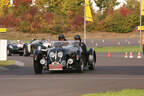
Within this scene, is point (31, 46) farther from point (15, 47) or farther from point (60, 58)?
point (60, 58)

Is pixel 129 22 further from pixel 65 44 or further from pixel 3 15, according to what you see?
pixel 65 44

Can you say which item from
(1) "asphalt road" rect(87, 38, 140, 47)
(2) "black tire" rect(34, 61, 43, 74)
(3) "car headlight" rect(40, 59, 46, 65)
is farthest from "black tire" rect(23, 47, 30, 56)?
(1) "asphalt road" rect(87, 38, 140, 47)

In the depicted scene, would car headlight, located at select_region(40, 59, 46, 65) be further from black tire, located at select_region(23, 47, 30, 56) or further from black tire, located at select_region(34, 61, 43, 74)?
black tire, located at select_region(23, 47, 30, 56)

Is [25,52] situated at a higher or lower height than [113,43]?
lower

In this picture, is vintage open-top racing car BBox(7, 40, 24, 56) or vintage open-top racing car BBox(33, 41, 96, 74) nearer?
vintage open-top racing car BBox(33, 41, 96, 74)

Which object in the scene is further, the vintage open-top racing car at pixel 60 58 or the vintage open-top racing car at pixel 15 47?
the vintage open-top racing car at pixel 15 47

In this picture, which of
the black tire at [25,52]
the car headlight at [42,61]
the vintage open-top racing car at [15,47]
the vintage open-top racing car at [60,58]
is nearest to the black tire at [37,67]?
the vintage open-top racing car at [60,58]

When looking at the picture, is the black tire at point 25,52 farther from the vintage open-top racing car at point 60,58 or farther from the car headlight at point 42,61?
the car headlight at point 42,61

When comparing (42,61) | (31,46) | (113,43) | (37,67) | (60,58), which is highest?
(31,46)

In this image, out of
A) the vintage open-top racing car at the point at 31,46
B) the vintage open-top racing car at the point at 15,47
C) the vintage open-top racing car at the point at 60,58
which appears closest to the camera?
the vintage open-top racing car at the point at 60,58

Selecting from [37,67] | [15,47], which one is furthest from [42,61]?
[15,47]

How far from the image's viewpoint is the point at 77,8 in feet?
348

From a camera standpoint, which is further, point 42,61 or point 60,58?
point 42,61

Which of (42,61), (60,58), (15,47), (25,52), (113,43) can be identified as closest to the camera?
(60,58)
